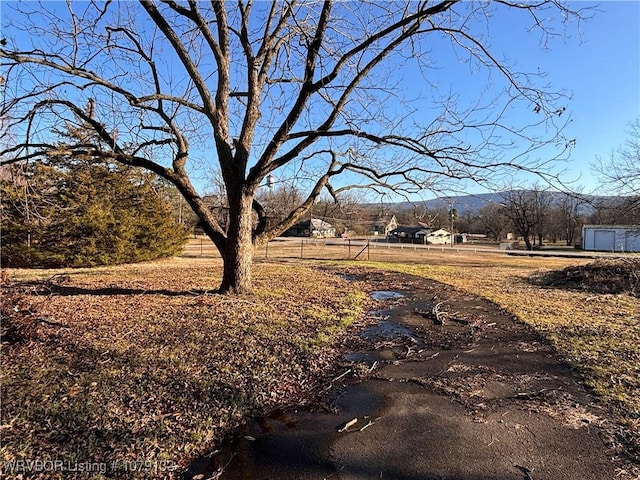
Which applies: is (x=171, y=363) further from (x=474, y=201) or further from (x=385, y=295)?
(x=385, y=295)

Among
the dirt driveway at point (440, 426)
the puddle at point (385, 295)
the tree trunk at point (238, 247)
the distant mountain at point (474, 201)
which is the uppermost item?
the distant mountain at point (474, 201)

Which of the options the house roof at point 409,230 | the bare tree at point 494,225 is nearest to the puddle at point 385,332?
the bare tree at point 494,225

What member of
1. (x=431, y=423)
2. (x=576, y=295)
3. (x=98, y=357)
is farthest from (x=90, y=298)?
(x=576, y=295)

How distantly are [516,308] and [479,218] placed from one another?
57.6 metres

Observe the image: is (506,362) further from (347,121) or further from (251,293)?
(251,293)

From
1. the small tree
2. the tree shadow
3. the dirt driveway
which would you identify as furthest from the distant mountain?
the small tree

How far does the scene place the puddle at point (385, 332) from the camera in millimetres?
5879

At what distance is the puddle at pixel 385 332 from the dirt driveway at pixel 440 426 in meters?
0.52

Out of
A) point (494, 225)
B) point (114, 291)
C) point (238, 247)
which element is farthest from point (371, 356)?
point (494, 225)

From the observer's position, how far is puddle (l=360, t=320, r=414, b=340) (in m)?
5.88

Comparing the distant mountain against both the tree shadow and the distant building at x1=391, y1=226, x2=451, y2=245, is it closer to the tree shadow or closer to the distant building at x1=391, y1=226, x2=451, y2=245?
the tree shadow

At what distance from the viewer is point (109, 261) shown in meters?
15.3

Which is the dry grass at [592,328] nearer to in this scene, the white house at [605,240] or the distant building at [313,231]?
the white house at [605,240]

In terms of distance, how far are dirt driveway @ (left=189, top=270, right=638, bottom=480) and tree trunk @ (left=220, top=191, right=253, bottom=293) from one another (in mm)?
3290
